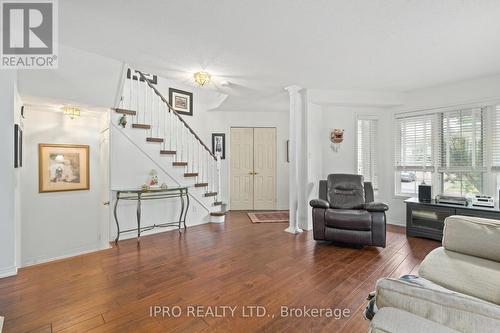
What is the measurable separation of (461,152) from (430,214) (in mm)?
1232

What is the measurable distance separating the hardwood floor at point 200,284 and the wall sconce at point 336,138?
1973 mm

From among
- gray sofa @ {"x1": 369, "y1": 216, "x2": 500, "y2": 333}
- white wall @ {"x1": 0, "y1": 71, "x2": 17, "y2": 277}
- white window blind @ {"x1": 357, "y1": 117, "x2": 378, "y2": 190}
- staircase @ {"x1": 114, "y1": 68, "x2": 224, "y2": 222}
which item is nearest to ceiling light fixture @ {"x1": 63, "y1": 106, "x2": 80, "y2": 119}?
staircase @ {"x1": 114, "y1": 68, "x2": 224, "y2": 222}

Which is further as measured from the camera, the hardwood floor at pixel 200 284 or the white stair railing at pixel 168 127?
the white stair railing at pixel 168 127

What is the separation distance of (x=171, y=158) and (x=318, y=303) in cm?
337

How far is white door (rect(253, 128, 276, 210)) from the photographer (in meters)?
6.20

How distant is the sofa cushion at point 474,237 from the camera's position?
1.32 meters

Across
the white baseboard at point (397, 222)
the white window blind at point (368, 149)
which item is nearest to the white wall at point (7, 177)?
the white window blind at point (368, 149)

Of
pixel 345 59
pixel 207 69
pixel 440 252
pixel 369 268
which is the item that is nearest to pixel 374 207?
pixel 369 268

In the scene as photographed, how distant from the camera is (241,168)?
6188mm

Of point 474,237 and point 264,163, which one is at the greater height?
point 264,163

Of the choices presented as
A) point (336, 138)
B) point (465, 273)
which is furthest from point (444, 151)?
point (465, 273)

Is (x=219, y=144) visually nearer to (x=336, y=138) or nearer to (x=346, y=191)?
(x=336, y=138)

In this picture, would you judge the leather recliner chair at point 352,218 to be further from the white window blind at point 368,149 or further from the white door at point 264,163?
the white door at point 264,163

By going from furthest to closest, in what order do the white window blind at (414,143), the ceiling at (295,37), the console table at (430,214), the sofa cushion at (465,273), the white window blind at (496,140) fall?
the white window blind at (414,143) < the white window blind at (496,140) < the console table at (430,214) < the ceiling at (295,37) < the sofa cushion at (465,273)
